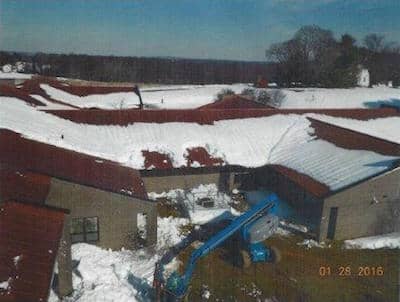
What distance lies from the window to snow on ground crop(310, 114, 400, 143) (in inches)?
938

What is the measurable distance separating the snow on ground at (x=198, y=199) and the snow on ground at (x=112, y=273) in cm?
344

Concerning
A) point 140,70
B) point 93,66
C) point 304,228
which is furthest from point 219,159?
point 140,70

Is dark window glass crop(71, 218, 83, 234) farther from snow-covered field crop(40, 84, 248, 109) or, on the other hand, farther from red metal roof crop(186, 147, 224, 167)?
snow-covered field crop(40, 84, 248, 109)

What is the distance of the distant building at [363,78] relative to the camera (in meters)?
83.6

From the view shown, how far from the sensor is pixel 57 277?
18.0 metres

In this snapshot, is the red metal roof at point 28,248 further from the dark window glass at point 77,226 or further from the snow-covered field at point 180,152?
the dark window glass at point 77,226

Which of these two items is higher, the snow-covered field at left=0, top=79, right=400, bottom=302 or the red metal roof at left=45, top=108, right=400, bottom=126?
the red metal roof at left=45, top=108, right=400, bottom=126

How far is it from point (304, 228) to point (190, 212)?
685cm

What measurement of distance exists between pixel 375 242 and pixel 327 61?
222ft

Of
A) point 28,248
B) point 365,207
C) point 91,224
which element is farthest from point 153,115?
point 28,248

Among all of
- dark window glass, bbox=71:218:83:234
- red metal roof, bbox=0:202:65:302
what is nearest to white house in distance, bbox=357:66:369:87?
dark window glass, bbox=71:218:83:234

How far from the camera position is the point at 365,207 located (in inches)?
945

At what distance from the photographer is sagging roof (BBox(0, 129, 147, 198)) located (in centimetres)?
2102

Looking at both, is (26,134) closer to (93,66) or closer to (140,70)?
(93,66)
